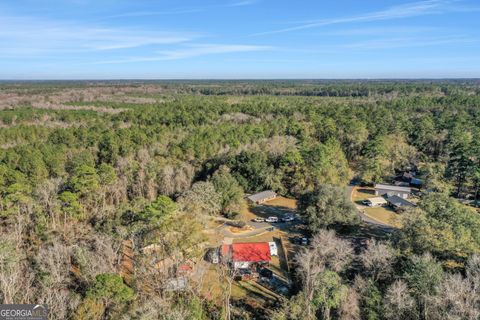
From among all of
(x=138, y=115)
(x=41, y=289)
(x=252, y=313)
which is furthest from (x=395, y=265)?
(x=138, y=115)

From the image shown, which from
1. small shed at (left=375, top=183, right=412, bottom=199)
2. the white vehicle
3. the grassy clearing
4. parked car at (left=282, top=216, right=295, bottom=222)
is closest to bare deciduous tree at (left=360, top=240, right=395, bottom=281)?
the white vehicle

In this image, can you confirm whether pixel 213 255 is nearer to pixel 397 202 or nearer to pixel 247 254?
pixel 247 254

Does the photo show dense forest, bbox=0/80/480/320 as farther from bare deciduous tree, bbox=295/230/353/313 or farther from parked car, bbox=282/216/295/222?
parked car, bbox=282/216/295/222

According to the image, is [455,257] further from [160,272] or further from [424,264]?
[160,272]

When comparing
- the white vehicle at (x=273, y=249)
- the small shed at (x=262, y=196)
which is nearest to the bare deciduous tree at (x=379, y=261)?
the white vehicle at (x=273, y=249)

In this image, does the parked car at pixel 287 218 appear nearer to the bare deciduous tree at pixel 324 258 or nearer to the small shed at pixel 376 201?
the small shed at pixel 376 201

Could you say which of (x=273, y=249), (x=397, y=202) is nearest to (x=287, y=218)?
(x=273, y=249)
